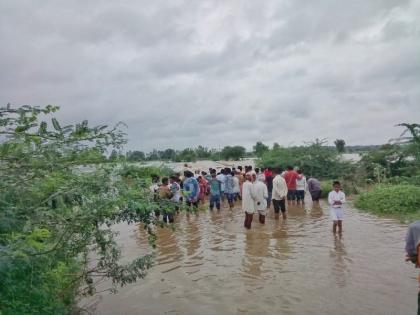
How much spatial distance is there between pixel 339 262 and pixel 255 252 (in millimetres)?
1929

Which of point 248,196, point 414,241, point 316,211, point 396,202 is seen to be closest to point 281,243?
point 248,196

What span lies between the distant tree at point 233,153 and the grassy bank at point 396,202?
3706 centimetres

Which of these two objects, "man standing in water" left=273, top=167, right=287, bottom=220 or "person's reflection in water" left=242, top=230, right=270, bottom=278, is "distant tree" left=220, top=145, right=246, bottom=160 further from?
"person's reflection in water" left=242, top=230, right=270, bottom=278

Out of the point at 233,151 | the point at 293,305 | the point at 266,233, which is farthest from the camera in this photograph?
the point at 233,151

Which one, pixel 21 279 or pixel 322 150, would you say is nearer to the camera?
pixel 21 279

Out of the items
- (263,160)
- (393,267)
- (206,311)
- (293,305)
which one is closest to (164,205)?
(206,311)

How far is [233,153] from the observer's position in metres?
53.2

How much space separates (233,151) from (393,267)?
4532cm

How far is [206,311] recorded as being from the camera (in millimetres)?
6379

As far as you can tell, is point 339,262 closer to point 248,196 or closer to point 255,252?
point 255,252

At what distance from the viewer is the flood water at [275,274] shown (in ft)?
21.1

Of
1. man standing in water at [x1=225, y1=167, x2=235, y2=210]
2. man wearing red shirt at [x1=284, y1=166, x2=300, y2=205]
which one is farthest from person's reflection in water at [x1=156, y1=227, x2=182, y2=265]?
man wearing red shirt at [x1=284, y1=166, x2=300, y2=205]

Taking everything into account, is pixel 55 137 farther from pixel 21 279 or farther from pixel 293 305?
pixel 293 305

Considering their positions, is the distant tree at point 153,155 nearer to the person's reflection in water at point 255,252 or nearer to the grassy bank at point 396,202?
A: the person's reflection in water at point 255,252
